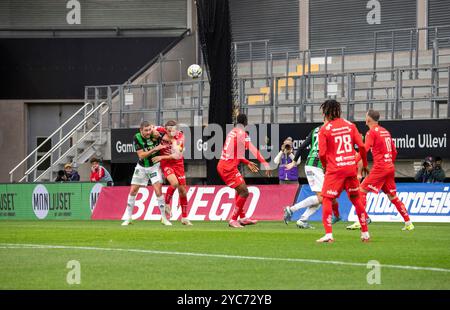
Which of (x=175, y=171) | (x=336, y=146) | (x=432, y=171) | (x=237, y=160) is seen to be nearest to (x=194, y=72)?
(x=432, y=171)

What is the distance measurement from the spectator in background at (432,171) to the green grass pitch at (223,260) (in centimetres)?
869

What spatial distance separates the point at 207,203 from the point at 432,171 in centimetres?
584

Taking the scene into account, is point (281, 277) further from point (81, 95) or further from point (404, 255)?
point (81, 95)

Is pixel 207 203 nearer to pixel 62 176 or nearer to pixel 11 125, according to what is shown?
pixel 62 176

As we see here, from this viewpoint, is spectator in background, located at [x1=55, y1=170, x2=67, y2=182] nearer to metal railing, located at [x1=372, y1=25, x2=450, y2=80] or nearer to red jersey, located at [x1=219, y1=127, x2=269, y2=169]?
metal railing, located at [x1=372, y1=25, x2=450, y2=80]

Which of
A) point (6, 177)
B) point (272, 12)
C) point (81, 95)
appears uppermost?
point (272, 12)

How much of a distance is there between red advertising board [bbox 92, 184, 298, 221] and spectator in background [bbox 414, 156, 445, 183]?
3.67m

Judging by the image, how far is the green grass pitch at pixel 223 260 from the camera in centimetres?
1102

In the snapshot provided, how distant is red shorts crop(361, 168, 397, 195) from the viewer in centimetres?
2070

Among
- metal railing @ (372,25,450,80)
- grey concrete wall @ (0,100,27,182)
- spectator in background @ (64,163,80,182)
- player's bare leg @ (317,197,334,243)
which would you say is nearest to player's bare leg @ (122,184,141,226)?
player's bare leg @ (317,197,334,243)

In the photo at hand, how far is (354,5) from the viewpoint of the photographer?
39.5m
